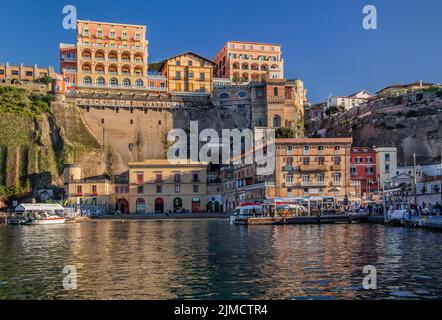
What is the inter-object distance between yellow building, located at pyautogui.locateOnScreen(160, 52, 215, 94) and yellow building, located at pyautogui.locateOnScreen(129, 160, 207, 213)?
29.5 meters

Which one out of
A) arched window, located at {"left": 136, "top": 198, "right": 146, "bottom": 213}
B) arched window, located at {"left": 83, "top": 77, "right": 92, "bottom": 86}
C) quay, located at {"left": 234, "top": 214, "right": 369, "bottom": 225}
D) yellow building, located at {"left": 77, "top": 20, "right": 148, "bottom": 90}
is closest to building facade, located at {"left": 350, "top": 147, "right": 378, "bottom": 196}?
quay, located at {"left": 234, "top": 214, "right": 369, "bottom": 225}

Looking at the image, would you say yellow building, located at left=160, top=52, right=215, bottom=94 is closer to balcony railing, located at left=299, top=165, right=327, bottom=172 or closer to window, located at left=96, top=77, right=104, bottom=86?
window, located at left=96, top=77, right=104, bottom=86

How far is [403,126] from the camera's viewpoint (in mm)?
110500

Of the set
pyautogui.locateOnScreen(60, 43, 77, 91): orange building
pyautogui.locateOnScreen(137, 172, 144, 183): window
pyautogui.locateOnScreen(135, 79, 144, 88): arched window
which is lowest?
pyautogui.locateOnScreen(137, 172, 144, 183): window

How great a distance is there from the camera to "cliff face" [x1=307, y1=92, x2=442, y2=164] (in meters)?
105

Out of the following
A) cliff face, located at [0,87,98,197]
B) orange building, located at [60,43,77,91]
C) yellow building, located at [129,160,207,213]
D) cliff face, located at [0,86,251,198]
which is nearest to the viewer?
yellow building, located at [129,160,207,213]

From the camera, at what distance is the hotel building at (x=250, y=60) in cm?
13150

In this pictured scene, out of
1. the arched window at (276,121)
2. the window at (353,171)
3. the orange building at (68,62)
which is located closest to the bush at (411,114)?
the arched window at (276,121)

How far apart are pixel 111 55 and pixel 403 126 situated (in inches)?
2609

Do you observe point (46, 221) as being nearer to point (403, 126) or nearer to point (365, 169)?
point (365, 169)

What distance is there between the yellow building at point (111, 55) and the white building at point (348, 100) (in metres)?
54.6

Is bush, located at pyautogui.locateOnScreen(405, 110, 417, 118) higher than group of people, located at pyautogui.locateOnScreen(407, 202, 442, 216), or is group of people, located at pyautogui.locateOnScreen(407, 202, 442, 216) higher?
bush, located at pyautogui.locateOnScreen(405, 110, 417, 118)
